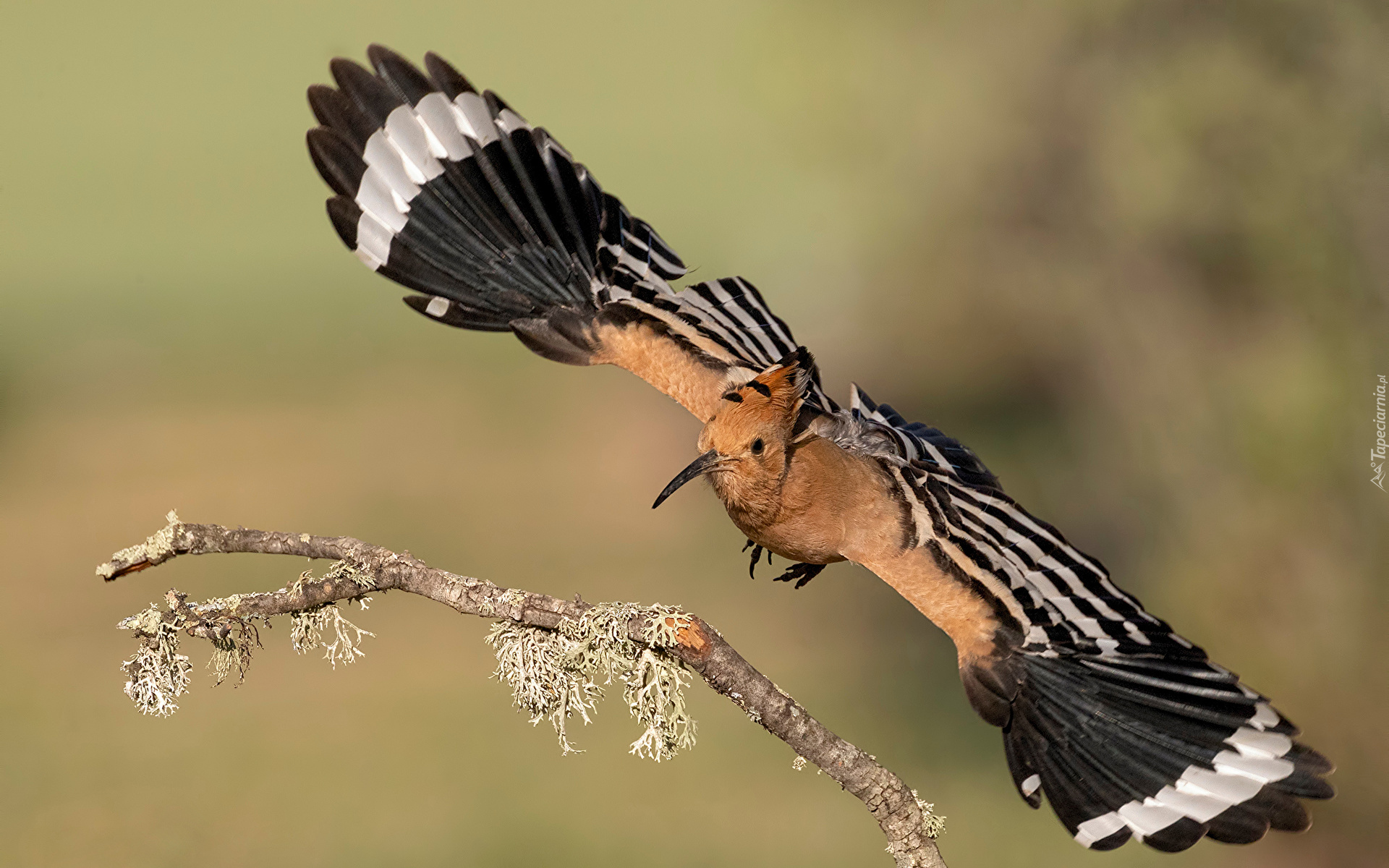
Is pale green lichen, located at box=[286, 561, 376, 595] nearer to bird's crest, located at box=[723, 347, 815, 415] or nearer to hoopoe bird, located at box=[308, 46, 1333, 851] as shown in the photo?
hoopoe bird, located at box=[308, 46, 1333, 851]

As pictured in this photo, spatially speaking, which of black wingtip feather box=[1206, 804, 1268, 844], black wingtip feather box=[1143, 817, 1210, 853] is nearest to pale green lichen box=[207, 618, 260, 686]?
black wingtip feather box=[1143, 817, 1210, 853]

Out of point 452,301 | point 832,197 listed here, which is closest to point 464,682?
point 832,197

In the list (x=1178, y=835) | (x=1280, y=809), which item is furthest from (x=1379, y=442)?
(x=1178, y=835)

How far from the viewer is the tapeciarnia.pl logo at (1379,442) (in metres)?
4.39

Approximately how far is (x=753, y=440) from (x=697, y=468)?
0.16 metres

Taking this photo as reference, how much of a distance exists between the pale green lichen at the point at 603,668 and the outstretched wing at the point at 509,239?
1.01m

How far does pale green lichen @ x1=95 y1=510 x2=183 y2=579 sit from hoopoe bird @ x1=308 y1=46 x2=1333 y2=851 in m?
1.15

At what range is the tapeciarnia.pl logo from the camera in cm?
439

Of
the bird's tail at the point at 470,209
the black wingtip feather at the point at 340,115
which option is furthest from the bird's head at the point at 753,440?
the black wingtip feather at the point at 340,115

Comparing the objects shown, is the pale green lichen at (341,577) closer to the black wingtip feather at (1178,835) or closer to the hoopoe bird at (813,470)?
the hoopoe bird at (813,470)

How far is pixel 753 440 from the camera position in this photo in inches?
117

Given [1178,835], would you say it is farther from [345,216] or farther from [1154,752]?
[345,216]

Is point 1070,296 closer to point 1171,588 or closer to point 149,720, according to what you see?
point 1171,588

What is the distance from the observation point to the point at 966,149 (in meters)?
7.12
